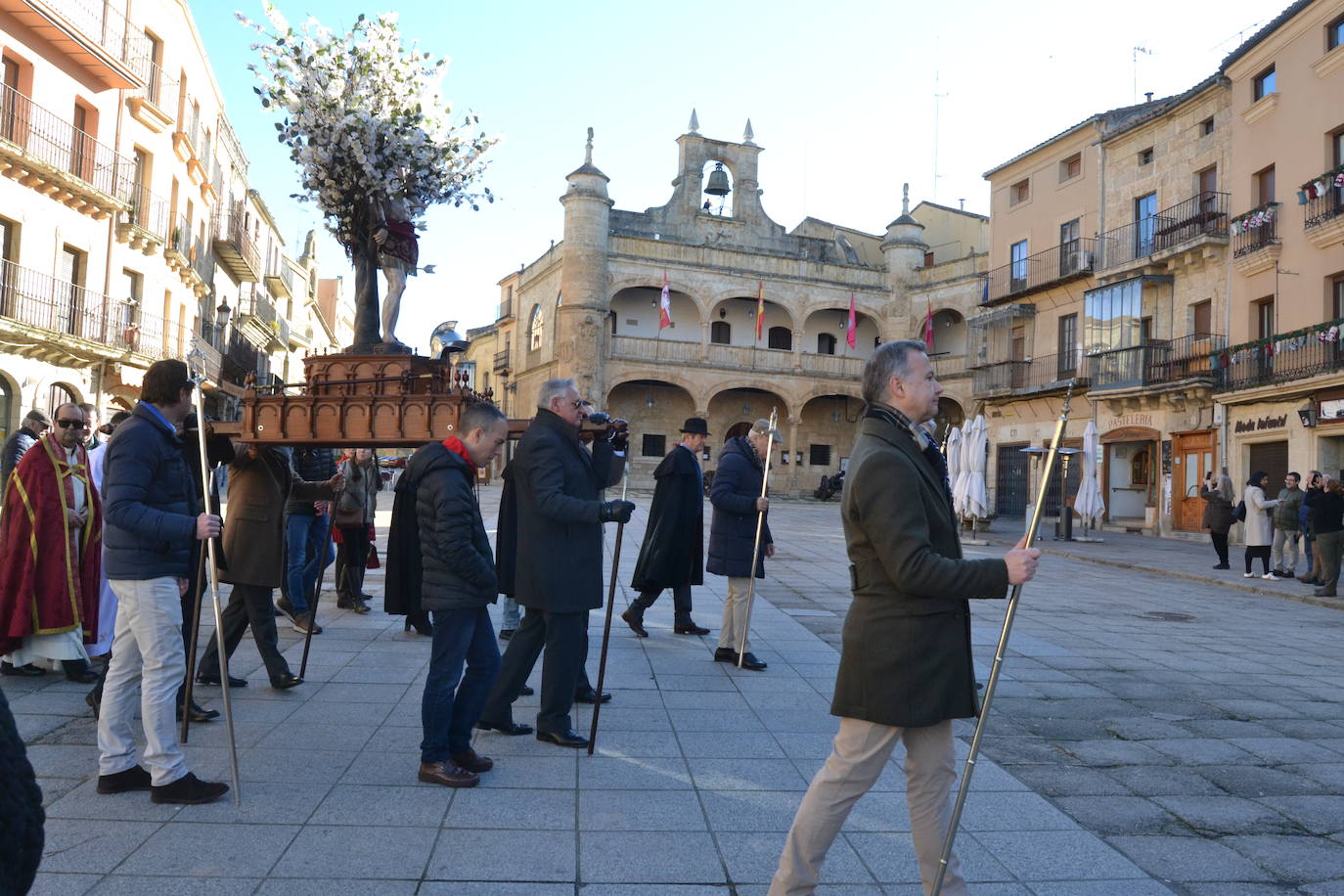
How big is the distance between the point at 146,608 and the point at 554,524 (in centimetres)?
178

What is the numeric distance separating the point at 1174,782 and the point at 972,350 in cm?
3623

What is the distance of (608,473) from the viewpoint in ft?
17.4

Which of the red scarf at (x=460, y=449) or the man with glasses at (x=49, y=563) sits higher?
the red scarf at (x=460, y=449)

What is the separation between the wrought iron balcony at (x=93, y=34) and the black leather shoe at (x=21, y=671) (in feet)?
58.0

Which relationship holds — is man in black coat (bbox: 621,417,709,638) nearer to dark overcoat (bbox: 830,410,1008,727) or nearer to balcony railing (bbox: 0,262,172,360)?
dark overcoat (bbox: 830,410,1008,727)

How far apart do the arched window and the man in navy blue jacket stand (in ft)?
131

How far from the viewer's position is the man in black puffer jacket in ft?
14.0

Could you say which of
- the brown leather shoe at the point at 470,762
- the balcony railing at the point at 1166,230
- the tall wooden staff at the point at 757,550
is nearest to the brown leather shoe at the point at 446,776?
the brown leather shoe at the point at 470,762

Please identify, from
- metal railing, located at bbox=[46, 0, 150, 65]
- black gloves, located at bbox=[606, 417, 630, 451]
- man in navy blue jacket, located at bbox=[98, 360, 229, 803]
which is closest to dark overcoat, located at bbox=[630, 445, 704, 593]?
black gloves, located at bbox=[606, 417, 630, 451]

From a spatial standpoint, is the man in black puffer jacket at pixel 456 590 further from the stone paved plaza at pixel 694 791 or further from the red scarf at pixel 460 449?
the stone paved plaza at pixel 694 791

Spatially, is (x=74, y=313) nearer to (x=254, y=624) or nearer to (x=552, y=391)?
(x=254, y=624)

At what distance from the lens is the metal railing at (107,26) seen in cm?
2080

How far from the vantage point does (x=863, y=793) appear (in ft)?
9.47

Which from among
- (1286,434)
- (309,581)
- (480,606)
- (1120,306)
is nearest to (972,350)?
(1120,306)
